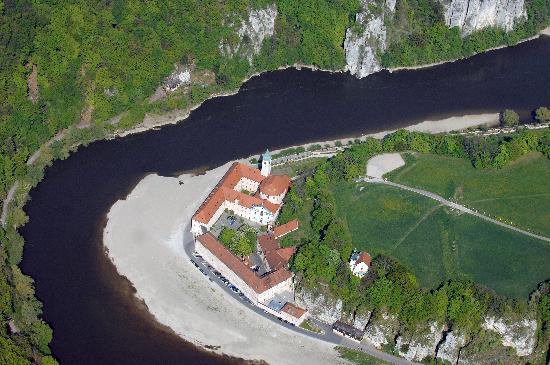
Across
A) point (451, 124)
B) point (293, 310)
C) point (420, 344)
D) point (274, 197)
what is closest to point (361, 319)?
point (420, 344)

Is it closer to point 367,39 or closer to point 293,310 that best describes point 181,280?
point 293,310

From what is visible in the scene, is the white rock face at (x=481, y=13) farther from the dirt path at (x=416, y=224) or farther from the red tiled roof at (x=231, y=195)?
the red tiled roof at (x=231, y=195)

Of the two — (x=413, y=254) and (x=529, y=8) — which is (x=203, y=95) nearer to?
(x=413, y=254)

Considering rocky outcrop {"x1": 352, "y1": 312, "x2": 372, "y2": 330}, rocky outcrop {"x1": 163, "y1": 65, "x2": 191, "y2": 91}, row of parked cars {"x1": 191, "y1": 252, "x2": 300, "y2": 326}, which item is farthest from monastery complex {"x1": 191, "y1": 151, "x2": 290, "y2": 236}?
rocky outcrop {"x1": 163, "y1": 65, "x2": 191, "y2": 91}

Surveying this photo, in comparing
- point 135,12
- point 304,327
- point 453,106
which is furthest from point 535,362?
point 135,12

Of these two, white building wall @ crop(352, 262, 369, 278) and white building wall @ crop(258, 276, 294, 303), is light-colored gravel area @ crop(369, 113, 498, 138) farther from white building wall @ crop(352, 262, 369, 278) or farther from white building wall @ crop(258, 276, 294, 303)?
white building wall @ crop(258, 276, 294, 303)

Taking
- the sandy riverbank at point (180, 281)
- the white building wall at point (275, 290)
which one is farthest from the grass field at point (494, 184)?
the sandy riverbank at point (180, 281)
